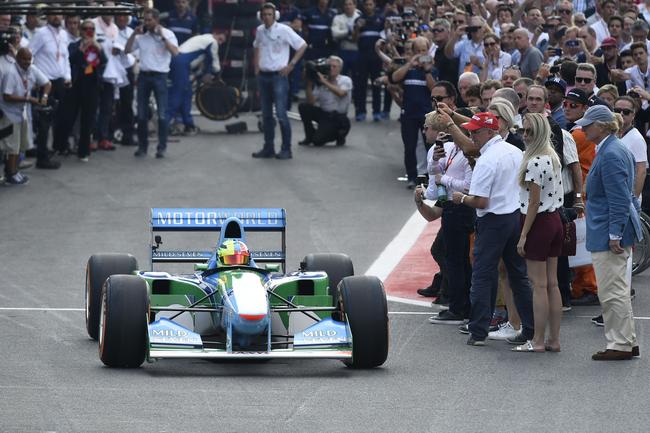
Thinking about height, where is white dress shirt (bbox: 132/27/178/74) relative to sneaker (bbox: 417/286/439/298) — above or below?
above

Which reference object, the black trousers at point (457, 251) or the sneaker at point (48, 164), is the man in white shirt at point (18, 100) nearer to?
the sneaker at point (48, 164)

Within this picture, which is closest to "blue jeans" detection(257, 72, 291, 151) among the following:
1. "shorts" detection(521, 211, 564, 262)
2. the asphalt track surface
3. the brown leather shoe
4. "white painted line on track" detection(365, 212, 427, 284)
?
the asphalt track surface

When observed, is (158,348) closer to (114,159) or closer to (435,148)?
(435,148)

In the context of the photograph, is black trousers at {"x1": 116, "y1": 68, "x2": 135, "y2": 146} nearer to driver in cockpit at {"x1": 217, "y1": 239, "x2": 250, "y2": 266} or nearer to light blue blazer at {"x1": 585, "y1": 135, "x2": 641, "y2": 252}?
driver in cockpit at {"x1": 217, "y1": 239, "x2": 250, "y2": 266}

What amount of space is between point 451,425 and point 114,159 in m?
15.1

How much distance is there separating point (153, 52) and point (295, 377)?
12995 mm

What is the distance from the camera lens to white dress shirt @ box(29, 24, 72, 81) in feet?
74.5

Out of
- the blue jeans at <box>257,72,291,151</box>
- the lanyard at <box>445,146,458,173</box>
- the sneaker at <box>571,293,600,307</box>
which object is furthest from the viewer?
the blue jeans at <box>257,72,291,151</box>

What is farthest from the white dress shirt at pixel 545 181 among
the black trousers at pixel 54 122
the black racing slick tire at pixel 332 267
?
the black trousers at pixel 54 122

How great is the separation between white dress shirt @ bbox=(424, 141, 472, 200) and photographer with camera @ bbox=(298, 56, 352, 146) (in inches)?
449

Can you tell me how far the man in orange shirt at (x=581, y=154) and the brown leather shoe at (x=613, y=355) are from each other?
2591 mm

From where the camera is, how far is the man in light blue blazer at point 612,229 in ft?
38.2

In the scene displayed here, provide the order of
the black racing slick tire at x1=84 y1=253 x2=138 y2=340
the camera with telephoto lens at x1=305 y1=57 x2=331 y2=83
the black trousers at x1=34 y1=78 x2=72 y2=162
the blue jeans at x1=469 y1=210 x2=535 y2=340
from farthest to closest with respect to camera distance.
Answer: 1. the camera with telephoto lens at x1=305 y1=57 x2=331 y2=83
2. the black trousers at x1=34 y1=78 x2=72 y2=162
3. the black racing slick tire at x1=84 y1=253 x2=138 y2=340
4. the blue jeans at x1=469 y1=210 x2=535 y2=340

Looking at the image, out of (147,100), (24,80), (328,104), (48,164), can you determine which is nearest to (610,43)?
(328,104)
